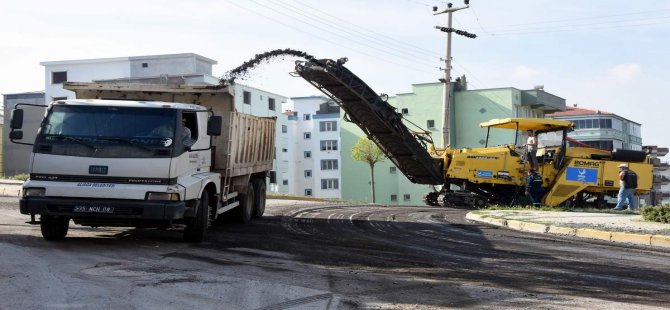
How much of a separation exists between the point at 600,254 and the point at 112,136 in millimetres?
7751

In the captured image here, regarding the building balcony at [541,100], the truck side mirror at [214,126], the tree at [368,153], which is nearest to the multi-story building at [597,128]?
the building balcony at [541,100]

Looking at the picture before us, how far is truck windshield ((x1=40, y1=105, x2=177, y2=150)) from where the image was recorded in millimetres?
10508

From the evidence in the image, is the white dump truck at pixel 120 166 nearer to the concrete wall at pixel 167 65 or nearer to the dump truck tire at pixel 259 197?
the dump truck tire at pixel 259 197

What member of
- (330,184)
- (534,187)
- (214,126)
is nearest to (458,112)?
(330,184)

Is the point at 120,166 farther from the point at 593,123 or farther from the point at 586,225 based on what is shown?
the point at 593,123

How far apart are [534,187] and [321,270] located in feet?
48.1

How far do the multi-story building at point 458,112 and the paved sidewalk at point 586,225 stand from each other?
45.7 m

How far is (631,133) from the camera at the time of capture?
284ft

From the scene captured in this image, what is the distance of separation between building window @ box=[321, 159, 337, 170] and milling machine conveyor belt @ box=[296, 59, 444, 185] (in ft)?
203

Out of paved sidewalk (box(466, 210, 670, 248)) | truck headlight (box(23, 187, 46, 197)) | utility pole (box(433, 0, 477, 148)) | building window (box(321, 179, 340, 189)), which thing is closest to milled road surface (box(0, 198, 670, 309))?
truck headlight (box(23, 187, 46, 197))

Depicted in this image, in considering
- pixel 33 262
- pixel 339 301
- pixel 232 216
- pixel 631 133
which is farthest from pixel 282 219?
pixel 631 133

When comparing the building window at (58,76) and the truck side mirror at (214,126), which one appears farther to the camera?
the building window at (58,76)

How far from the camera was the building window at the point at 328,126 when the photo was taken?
286 ft

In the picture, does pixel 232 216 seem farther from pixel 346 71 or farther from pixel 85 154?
pixel 346 71
